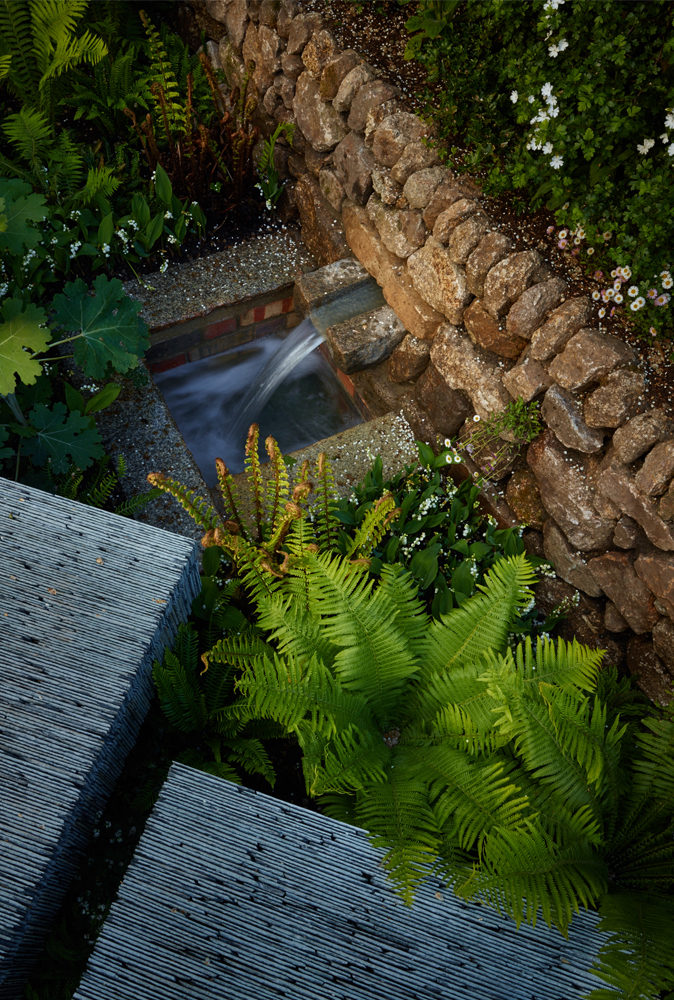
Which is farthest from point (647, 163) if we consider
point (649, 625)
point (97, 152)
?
point (97, 152)

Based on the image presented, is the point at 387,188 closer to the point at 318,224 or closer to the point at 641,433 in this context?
the point at 318,224

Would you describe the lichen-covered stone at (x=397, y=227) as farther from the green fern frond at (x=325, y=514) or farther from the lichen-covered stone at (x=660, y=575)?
the lichen-covered stone at (x=660, y=575)

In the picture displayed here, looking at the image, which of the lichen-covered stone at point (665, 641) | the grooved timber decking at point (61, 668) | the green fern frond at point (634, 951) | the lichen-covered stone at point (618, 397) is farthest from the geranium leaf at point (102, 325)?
the green fern frond at point (634, 951)

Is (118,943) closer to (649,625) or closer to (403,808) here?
(403,808)

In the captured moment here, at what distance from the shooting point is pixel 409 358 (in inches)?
135

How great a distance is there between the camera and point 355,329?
3475mm

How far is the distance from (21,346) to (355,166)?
1886mm

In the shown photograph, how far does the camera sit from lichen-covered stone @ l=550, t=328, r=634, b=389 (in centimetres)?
247

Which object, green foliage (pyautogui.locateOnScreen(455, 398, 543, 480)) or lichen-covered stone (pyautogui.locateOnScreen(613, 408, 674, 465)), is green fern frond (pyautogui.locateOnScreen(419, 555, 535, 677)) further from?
green foliage (pyautogui.locateOnScreen(455, 398, 543, 480))

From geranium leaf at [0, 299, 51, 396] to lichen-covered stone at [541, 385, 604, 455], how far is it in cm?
190

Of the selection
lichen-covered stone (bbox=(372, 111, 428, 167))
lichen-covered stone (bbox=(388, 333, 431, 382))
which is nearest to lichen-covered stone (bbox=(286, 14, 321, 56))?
lichen-covered stone (bbox=(372, 111, 428, 167))

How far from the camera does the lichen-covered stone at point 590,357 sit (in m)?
2.47

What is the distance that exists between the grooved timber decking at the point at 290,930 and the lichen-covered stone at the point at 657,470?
134 centimetres

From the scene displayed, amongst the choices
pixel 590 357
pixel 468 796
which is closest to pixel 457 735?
pixel 468 796
